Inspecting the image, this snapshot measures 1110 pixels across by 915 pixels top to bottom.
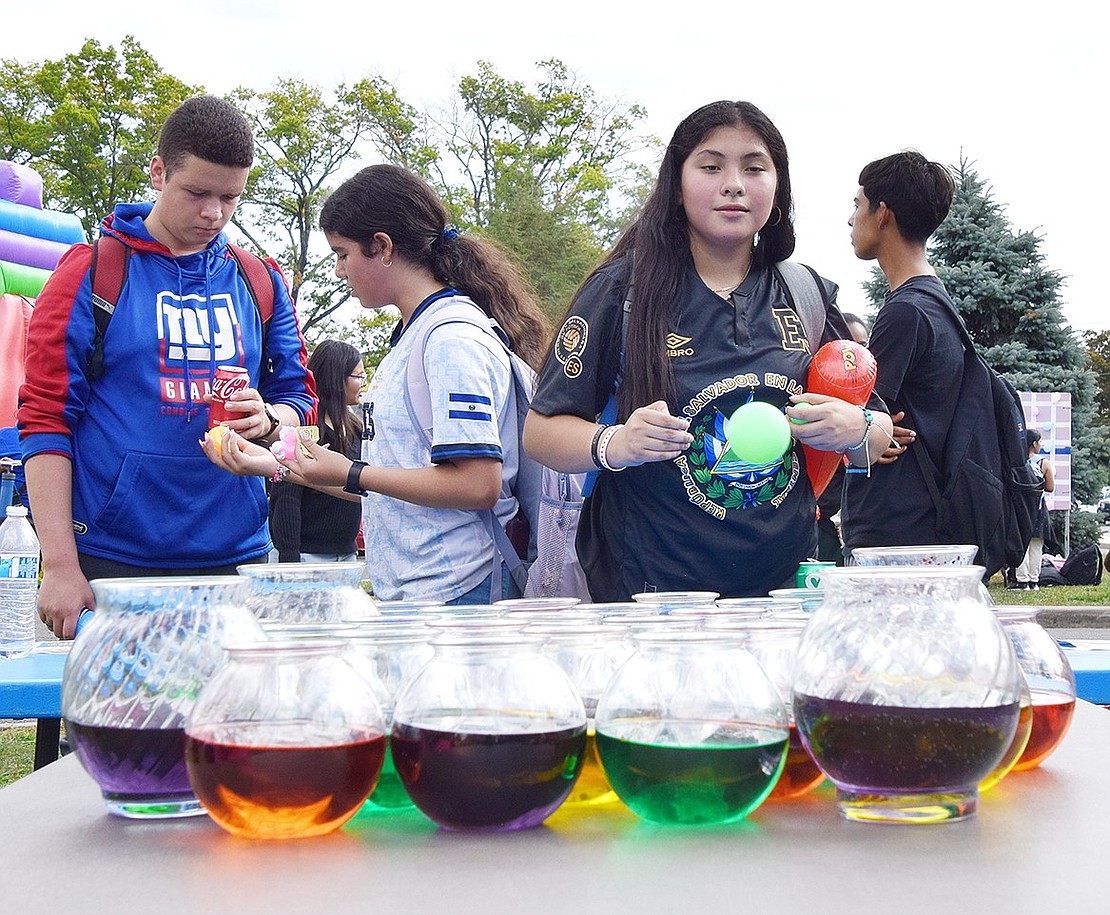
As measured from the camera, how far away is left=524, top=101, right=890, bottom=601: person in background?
2195mm

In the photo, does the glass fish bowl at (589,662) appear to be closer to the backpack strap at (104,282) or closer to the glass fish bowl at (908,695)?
the glass fish bowl at (908,695)

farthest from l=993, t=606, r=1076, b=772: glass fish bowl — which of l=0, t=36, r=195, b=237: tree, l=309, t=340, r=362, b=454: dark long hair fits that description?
l=0, t=36, r=195, b=237: tree

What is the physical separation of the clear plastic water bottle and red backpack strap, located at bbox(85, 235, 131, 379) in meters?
0.78

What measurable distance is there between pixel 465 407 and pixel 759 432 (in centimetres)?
80

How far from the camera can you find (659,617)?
113 centimetres

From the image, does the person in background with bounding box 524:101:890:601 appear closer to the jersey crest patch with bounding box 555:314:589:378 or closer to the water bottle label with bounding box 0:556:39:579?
the jersey crest patch with bounding box 555:314:589:378

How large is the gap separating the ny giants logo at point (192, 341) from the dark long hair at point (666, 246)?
1.04 metres

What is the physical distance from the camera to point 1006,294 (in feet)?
51.7

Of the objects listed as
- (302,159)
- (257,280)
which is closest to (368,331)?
(302,159)

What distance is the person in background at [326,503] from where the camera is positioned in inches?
243

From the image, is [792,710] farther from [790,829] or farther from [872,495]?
[872,495]

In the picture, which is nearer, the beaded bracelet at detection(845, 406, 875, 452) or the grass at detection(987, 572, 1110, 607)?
the beaded bracelet at detection(845, 406, 875, 452)

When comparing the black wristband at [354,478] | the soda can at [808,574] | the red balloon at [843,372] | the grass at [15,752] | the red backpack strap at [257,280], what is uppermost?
the red backpack strap at [257,280]

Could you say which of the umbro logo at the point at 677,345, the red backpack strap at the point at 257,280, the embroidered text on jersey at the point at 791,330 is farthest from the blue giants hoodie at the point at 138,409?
the embroidered text on jersey at the point at 791,330
